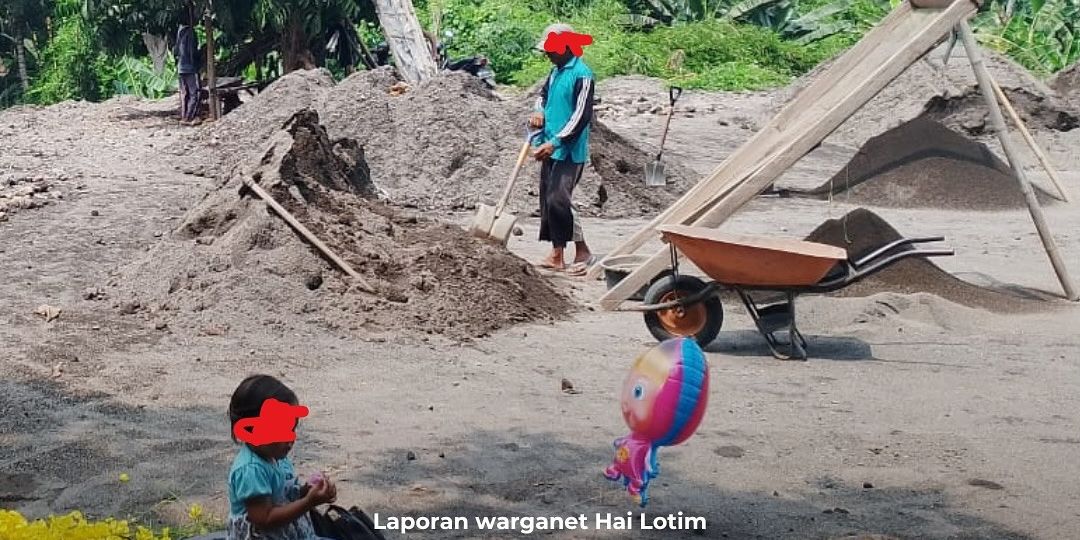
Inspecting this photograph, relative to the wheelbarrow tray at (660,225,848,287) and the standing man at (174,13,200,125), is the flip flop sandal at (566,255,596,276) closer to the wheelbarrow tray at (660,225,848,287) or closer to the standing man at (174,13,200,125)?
the wheelbarrow tray at (660,225,848,287)

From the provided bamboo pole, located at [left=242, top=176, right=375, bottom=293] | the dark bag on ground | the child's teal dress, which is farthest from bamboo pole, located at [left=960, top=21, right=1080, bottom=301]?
the child's teal dress

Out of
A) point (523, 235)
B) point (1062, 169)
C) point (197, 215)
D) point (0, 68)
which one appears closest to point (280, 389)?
point (197, 215)

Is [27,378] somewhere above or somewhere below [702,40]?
above

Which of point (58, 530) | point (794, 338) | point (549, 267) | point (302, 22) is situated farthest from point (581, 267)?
point (302, 22)

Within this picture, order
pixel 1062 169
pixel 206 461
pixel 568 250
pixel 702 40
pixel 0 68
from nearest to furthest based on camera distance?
1. pixel 206 461
2. pixel 568 250
3. pixel 1062 169
4. pixel 702 40
5. pixel 0 68

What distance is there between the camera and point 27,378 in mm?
6664

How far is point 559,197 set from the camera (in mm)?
9812

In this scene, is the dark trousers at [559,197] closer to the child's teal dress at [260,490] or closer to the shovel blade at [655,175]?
the shovel blade at [655,175]

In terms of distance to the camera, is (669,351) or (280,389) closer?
(280,389)

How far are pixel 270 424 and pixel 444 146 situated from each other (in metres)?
10.5

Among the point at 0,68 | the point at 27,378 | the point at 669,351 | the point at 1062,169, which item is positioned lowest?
the point at 0,68

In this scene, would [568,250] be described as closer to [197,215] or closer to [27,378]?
[197,215]

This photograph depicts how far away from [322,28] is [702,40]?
10232mm

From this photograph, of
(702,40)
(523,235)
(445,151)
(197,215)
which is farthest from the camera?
(702,40)
